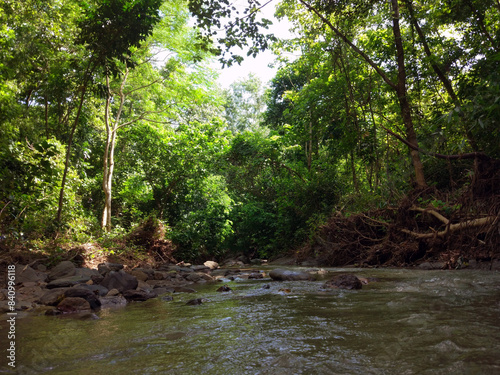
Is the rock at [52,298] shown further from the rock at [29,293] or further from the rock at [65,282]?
the rock at [65,282]

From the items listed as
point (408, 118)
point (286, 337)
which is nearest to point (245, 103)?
point (408, 118)

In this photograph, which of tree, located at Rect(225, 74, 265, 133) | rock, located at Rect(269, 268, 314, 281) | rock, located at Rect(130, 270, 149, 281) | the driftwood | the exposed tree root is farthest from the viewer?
tree, located at Rect(225, 74, 265, 133)

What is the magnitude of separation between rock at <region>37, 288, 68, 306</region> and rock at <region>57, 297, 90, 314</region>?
196 mm

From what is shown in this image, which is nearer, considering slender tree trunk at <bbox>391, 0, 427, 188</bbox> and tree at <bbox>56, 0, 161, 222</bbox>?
tree at <bbox>56, 0, 161, 222</bbox>

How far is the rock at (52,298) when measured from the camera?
451cm

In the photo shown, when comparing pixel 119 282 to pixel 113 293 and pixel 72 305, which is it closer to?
pixel 113 293

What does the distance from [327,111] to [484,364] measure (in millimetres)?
11544

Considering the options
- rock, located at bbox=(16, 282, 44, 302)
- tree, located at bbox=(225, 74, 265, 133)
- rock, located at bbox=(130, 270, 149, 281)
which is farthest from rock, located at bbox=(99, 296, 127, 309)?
tree, located at bbox=(225, 74, 265, 133)

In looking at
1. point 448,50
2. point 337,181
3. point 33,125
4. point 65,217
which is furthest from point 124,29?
point 337,181

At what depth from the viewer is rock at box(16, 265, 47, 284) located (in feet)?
18.1

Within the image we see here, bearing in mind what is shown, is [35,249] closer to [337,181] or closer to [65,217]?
[65,217]

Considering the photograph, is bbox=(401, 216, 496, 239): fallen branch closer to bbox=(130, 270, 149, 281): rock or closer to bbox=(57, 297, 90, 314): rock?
bbox=(130, 270, 149, 281): rock

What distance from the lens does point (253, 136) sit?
57.4ft

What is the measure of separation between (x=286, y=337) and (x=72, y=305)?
3.05m
